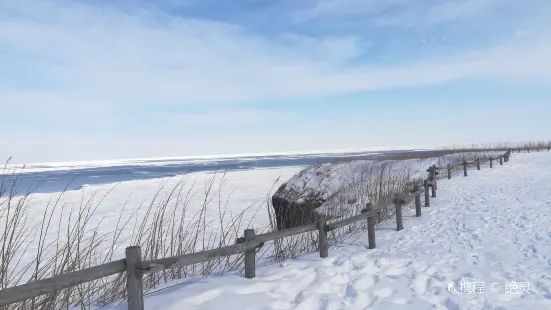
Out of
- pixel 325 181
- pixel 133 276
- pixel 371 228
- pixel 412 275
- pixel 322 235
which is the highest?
pixel 133 276

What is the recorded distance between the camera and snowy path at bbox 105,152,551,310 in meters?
4.98

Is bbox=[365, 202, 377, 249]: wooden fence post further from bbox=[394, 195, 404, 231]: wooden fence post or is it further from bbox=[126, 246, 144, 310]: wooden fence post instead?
bbox=[126, 246, 144, 310]: wooden fence post

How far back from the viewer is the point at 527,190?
15.5 m

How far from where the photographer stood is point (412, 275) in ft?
20.4

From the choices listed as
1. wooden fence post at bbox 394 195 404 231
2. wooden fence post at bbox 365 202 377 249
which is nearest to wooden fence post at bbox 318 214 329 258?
wooden fence post at bbox 365 202 377 249

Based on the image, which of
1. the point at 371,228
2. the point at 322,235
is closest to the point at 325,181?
the point at 371,228

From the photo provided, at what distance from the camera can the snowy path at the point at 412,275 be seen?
4.98 m

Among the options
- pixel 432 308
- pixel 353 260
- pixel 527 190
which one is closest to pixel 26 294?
pixel 432 308

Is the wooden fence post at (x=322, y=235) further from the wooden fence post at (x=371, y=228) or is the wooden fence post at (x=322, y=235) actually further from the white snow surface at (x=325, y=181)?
the white snow surface at (x=325, y=181)

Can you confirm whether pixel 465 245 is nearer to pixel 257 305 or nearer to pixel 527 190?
pixel 257 305

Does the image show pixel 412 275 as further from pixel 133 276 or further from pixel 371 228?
pixel 133 276

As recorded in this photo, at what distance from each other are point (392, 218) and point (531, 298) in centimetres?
746

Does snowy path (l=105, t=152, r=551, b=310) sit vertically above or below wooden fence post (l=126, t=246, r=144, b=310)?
below

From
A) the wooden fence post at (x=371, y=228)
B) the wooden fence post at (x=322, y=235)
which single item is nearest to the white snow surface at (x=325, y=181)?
the wooden fence post at (x=371, y=228)
